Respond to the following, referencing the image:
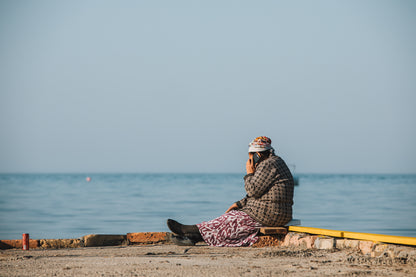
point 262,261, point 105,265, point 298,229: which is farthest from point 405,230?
point 105,265

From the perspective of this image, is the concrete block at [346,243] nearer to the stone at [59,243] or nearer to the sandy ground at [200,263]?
the sandy ground at [200,263]

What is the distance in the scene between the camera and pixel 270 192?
25.1ft

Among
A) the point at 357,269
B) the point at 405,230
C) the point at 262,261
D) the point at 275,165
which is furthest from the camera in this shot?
the point at 405,230

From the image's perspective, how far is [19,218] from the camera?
1977cm

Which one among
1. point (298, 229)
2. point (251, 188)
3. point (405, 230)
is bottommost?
point (405, 230)

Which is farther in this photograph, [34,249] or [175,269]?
[34,249]

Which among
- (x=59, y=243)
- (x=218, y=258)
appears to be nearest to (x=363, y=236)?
(x=218, y=258)

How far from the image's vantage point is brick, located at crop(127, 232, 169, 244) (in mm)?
8617

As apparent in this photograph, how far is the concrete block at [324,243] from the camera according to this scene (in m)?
6.96

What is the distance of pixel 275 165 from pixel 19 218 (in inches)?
559

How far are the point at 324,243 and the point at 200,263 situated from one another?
5.74 ft

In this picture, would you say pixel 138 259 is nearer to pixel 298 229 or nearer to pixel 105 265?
pixel 105 265

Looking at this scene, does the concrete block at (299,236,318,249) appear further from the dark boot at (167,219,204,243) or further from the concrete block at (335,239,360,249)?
the dark boot at (167,219,204,243)

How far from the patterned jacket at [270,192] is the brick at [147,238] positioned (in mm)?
1499
